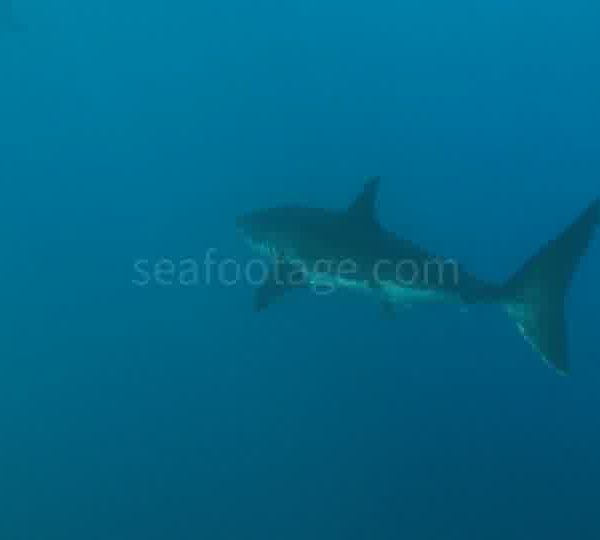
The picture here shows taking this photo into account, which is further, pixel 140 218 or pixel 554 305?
pixel 140 218

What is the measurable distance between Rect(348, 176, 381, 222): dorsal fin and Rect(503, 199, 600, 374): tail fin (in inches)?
71.4

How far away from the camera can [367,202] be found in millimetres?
7652

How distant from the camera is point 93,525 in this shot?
614 inches

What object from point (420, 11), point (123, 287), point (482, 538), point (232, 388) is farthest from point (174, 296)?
point (420, 11)

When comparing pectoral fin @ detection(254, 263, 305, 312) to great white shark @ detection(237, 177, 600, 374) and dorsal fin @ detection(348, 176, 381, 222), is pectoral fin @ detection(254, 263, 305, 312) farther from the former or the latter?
dorsal fin @ detection(348, 176, 381, 222)

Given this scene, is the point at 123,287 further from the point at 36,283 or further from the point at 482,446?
the point at 482,446

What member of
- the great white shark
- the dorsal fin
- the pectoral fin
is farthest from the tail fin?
the pectoral fin

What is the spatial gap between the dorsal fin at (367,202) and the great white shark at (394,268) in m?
0.01

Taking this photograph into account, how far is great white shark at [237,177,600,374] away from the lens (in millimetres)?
6547

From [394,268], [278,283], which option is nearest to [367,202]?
[394,268]

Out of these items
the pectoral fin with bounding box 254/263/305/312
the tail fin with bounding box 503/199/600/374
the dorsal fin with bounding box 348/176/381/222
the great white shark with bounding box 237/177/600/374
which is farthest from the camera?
the pectoral fin with bounding box 254/263/305/312

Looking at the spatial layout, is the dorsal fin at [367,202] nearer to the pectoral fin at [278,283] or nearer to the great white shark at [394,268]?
the great white shark at [394,268]

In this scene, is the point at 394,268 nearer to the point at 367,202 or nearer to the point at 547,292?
the point at 367,202

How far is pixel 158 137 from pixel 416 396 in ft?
56.0
